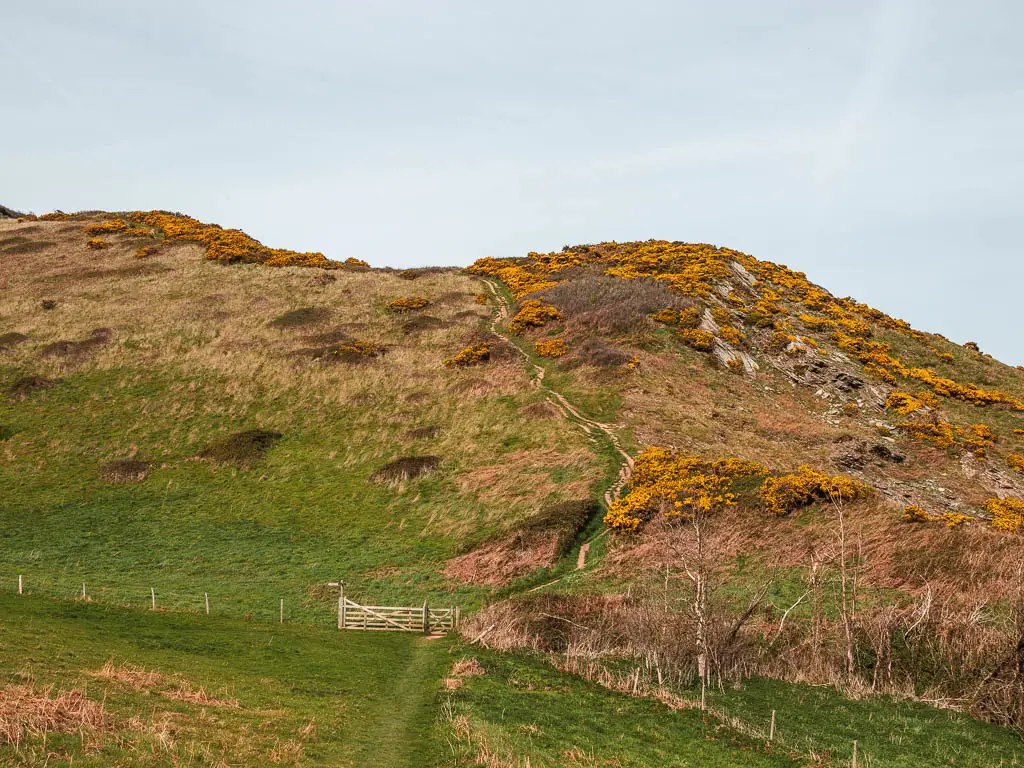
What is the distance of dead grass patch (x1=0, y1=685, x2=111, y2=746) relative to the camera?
38.4 feet

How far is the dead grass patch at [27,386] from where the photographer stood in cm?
5353

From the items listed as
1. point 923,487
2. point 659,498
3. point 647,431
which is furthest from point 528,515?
point 923,487

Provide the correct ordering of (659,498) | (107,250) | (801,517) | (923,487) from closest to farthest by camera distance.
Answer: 1. (801,517)
2. (659,498)
3. (923,487)
4. (107,250)

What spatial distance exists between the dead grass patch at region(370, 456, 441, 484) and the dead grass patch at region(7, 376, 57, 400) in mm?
30754

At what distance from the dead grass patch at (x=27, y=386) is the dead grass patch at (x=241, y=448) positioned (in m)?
17.8

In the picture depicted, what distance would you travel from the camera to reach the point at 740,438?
45062 mm

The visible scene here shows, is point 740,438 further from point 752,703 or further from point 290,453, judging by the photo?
point 290,453

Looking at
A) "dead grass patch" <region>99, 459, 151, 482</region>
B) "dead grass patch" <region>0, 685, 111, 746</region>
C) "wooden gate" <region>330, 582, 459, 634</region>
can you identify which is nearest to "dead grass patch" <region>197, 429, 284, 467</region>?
"dead grass patch" <region>99, 459, 151, 482</region>

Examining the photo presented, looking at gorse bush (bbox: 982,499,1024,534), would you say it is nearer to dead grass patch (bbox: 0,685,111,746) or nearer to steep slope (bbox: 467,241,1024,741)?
steep slope (bbox: 467,241,1024,741)

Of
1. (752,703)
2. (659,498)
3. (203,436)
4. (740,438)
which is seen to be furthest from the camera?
(203,436)

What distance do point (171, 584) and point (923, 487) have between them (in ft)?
140

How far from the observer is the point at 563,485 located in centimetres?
3944

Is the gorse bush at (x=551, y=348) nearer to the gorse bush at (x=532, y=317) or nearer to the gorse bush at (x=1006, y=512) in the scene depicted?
the gorse bush at (x=532, y=317)

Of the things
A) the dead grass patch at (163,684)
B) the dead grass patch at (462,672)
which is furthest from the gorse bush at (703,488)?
the dead grass patch at (163,684)
